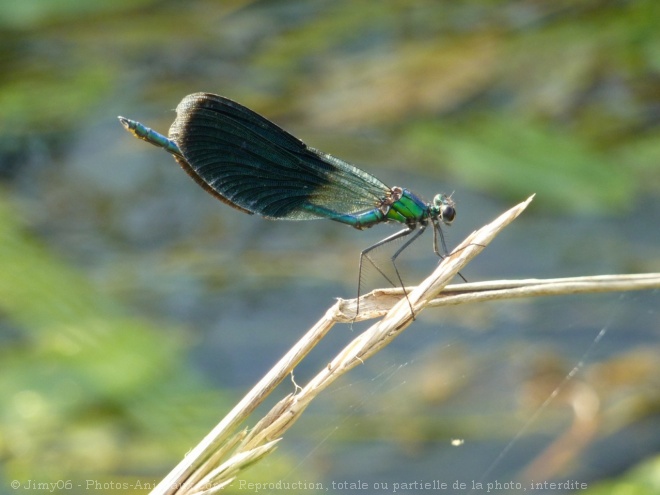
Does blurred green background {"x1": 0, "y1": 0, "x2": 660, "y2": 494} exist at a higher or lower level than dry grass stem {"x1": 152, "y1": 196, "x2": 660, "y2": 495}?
higher

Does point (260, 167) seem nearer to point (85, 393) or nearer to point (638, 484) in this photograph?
point (85, 393)

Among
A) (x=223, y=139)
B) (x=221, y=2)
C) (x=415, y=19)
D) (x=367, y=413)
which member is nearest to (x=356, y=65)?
(x=415, y=19)

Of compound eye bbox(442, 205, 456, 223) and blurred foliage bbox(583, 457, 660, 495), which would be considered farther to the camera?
compound eye bbox(442, 205, 456, 223)

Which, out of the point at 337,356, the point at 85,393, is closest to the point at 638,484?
the point at 337,356

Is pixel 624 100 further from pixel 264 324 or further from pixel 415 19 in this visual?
pixel 264 324

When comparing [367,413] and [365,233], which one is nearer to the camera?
[367,413]

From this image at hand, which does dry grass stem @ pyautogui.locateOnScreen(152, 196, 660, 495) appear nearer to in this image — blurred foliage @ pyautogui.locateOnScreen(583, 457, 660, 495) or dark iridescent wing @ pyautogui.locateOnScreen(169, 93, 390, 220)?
dark iridescent wing @ pyautogui.locateOnScreen(169, 93, 390, 220)

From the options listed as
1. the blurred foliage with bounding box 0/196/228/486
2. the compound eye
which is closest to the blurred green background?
the blurred foliage with bounding box 0/196/228/486
